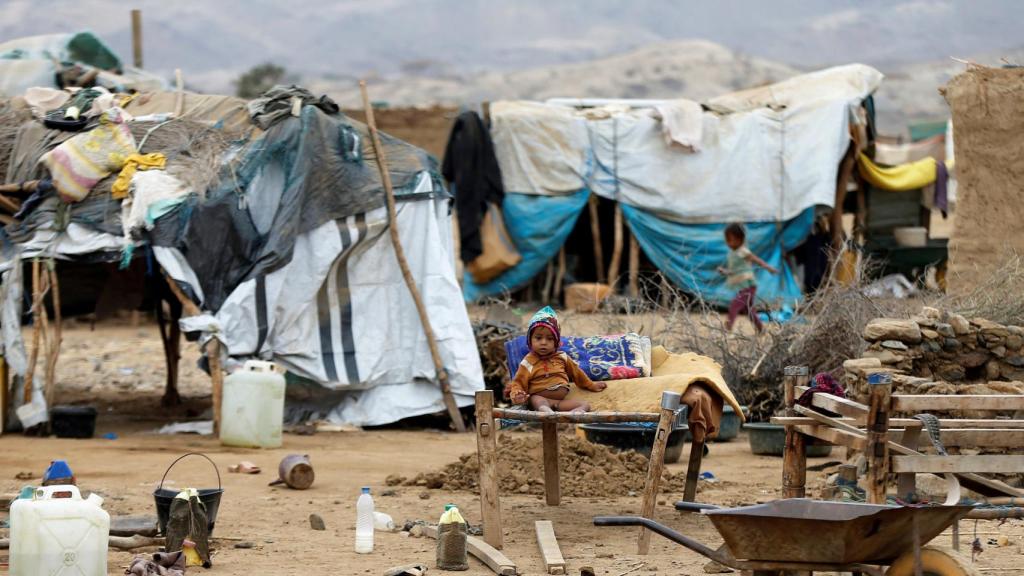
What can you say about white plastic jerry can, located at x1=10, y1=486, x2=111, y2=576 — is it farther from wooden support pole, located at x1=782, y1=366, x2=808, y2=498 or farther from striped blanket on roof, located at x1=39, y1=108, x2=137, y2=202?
striped blanket on roof, located at x1=39, y1=108, x2=137, y2=202

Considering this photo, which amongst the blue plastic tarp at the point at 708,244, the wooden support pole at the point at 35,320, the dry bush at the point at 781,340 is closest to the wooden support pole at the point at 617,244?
the blue plastic tarp at the point at 708,244

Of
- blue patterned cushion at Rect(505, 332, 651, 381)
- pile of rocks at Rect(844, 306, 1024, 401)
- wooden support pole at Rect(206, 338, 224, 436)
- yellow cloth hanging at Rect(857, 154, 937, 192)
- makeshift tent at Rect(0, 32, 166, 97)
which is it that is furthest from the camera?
yellow cloth hanging at Rect(857, 154, 937, 192)

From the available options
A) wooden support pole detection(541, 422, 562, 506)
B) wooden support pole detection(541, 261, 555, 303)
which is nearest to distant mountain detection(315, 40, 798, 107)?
wooden support pole detection(541, 261, 555, 303)

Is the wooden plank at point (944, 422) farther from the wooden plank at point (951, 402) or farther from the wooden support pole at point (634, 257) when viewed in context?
the wooden support pole at point (634, 257)

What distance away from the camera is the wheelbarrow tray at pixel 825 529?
14.0 feet

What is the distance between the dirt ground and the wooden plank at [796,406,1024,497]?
0.54 m

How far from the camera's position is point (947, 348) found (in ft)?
27.9

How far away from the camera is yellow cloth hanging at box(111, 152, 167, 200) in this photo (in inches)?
405

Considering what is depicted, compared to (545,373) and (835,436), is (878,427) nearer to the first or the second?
(835,436)

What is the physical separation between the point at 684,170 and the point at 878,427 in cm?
1238

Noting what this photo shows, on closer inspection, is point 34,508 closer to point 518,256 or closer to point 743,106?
point 518,256

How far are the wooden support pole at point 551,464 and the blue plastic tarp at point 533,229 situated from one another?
9524 mm

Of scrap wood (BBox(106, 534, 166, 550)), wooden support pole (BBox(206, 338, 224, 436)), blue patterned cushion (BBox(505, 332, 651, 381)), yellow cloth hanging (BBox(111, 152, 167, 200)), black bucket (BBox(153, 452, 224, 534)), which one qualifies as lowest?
wooden support pole (BBox(206, 338, 224, 436))

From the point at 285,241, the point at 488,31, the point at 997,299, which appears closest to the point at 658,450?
the point at 997,299
